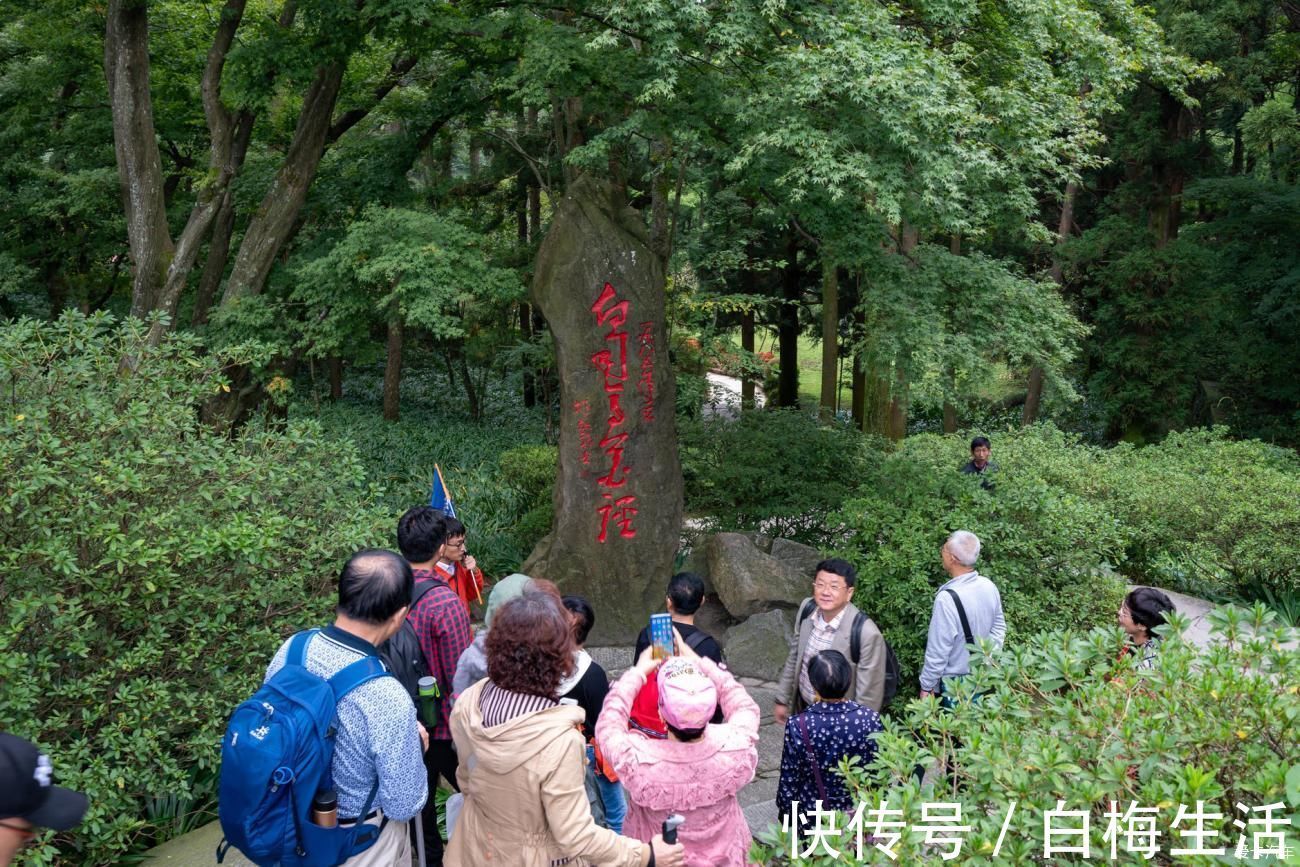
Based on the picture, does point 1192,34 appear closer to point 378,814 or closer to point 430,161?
point 430,161

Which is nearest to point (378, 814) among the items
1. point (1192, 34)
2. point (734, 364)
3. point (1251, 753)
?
point (1251, 753)

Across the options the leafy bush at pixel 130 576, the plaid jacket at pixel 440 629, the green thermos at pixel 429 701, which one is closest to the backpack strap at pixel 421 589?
the plaid jacket at pixel 440 629

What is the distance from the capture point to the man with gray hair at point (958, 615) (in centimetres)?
444

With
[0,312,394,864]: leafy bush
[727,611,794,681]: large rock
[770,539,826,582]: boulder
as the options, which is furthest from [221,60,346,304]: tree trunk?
[727,611,794,681]: large rock

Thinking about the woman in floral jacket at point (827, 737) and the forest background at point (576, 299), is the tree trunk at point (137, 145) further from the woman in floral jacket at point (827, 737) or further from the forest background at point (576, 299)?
the woman in floral jacket at point (827, 737)

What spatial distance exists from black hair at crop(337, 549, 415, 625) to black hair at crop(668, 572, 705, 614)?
1.42 meters

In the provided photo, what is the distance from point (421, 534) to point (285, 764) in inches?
54.1

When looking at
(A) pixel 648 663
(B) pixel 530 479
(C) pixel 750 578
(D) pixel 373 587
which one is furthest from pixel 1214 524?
(D) pixel 373 587

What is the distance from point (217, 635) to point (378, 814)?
1968 mm

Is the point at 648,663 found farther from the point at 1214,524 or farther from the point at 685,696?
the point at 1214,524

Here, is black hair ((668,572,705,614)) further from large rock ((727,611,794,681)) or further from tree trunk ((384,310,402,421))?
tree trunk ((384,310,402,421))

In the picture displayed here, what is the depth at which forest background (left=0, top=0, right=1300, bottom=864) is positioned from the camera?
4.29m

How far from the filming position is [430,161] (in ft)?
48.6

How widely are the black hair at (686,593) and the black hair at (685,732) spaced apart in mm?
1016
